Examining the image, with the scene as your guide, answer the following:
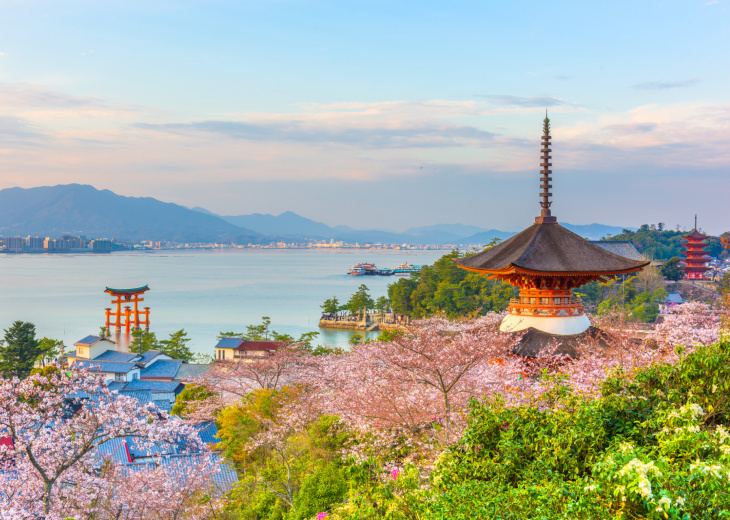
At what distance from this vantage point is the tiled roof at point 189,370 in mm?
28359

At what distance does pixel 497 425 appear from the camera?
16.0ft

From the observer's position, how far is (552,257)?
35.3ft

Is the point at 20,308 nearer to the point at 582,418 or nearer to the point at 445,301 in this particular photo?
the point at 445,301

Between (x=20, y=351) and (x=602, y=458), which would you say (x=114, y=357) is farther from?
(x=602, y=458)

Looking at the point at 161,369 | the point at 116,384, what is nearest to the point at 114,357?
the point at 161,369

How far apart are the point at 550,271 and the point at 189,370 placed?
23507 millimetres

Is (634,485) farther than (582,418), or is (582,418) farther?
(582,418)

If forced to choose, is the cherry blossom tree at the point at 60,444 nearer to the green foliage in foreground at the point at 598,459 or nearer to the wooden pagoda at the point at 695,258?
the green foliage in foreground at the point at 598,459

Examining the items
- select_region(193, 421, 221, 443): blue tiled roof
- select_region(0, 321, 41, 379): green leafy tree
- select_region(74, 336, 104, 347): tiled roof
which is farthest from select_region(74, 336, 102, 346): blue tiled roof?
select_region(193, 421, 221, 443): blue tiled roof

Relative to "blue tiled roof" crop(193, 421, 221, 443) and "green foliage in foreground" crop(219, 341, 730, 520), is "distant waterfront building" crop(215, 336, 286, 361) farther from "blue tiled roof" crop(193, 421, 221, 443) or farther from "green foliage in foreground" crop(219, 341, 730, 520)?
"green foliage in foreground" crop(219, 341, 730, 520)

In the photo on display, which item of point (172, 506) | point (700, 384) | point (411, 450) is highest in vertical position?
point (700, 384)

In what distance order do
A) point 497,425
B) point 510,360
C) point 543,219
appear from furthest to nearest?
point 543,219 → point 510,360 → point 497,425

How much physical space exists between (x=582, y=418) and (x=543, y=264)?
635cm

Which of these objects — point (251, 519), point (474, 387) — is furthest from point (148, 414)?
point (474, 387)
